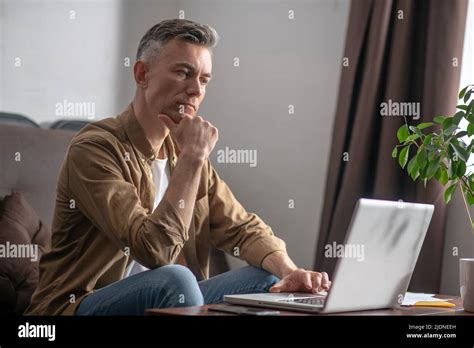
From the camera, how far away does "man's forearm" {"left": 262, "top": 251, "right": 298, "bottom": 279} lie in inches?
65.2

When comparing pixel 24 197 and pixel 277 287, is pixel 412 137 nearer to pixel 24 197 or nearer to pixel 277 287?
pixel 277 287

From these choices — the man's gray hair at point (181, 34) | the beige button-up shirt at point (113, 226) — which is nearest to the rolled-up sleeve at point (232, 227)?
the beige button-up shirt at point (113, 226)

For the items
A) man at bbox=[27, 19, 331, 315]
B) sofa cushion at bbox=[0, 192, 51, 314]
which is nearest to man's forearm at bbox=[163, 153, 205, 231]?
man at bbox=[27, 19, 331, 315]

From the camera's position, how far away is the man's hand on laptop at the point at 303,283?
1.55 m

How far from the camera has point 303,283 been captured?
156 centimetres

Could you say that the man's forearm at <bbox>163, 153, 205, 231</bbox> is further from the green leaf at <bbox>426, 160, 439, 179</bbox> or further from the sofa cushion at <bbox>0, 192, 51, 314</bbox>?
the sofa cushion at <bbox>0, 192, 51, 314</bbox>

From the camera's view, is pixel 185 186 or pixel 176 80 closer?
pixel 185 186

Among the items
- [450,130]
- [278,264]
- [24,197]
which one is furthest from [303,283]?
[24,197]

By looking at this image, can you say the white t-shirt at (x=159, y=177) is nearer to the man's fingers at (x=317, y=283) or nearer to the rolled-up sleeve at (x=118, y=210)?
the rolled-up sleeve at (x=118, y=210)

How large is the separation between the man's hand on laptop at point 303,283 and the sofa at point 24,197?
954 mm

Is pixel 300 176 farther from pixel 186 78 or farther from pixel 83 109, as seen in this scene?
pixel 186 78

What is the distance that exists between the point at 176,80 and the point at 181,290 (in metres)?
0.62

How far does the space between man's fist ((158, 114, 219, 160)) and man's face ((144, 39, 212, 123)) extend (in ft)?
0.24

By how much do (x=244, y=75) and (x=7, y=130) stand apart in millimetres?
1083
